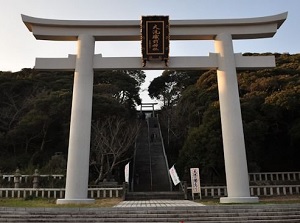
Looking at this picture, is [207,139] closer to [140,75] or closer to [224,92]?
[224,92]

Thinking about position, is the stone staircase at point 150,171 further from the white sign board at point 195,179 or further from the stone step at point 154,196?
the white sign board at point 195,179

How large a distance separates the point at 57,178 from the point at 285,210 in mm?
11450

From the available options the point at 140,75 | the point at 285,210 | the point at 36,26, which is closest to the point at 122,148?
the point at 36,26

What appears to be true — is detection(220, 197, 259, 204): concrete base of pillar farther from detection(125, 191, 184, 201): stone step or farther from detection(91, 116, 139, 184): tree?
detection(91, 116, 139, 184): tree

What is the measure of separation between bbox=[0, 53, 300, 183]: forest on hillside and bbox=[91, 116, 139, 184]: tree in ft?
0.40

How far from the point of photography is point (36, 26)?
1263 cm

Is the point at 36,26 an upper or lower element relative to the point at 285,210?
upper

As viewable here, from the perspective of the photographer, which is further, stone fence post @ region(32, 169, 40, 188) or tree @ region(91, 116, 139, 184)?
tree @ region(91, 116, 139, 184)

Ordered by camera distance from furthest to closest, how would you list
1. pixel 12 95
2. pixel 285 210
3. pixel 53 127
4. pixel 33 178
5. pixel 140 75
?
1. pixel 140 75
2. pixel 12 95
3. pixel 53 127
4. pixel 33 178
5. pixel 285 210

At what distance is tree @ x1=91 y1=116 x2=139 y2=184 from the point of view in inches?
668

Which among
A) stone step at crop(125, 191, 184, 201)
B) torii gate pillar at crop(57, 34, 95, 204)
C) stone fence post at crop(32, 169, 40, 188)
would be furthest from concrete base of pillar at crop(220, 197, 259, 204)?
stone fence post at crop(32, 169, 40, 188)

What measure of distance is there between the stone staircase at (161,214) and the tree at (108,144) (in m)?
7.50

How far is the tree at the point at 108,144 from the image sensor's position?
668 inches

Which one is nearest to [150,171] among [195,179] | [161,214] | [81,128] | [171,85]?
[195,179]
